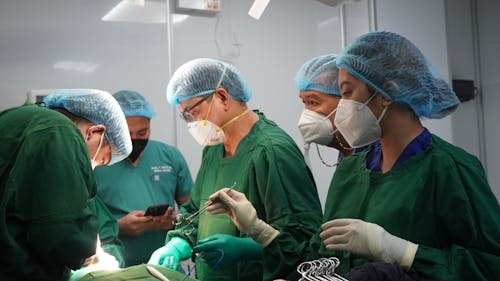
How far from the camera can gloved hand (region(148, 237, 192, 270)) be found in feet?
6.97

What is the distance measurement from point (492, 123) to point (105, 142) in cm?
265

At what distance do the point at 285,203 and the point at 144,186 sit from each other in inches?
46.5

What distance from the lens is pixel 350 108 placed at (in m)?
1.68

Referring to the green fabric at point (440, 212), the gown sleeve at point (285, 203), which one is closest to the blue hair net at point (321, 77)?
the gown sleeve at point (285, 203)

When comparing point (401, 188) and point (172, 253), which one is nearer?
point (401, 188)

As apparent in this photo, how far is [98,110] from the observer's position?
1.89 m

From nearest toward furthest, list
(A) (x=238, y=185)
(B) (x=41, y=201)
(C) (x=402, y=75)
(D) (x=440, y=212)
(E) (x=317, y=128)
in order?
(B) (x=41, y=201) → (D) (x=440, y=212) → (C) (x=402, y=75) → (A) (x=238, y=185) → (E) (x=317, y=128)

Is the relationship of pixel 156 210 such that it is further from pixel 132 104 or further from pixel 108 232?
pixel 132 104

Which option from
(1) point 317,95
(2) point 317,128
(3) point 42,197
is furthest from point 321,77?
(3) point 42,197

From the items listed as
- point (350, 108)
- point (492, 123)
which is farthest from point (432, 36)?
point (350, 108)

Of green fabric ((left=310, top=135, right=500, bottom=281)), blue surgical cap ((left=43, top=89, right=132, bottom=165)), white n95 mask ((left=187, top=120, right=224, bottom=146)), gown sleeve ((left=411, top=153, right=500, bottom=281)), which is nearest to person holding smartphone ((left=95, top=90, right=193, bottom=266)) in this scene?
white n95 mask ((left=187, top=120, right=224, bottom=146))

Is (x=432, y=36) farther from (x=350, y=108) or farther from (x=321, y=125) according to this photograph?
(x=350, y=108)

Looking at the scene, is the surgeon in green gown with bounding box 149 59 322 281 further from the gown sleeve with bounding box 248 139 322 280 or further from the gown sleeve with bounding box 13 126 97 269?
the gown sleeve with bounding box 13 126 97 269

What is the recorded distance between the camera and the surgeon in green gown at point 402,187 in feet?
4.52
